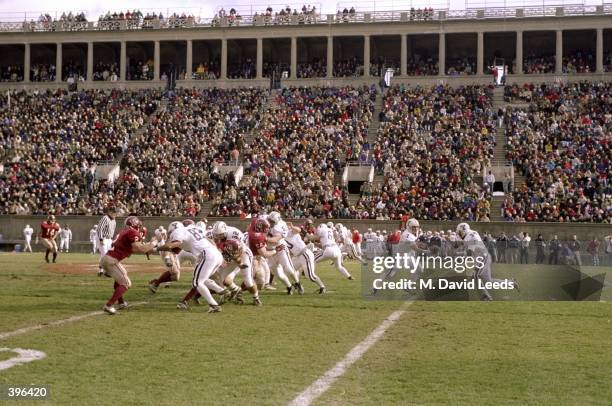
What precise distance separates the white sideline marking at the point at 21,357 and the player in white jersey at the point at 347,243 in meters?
17.3

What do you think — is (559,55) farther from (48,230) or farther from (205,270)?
(205,270)

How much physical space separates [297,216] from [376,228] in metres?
3.69

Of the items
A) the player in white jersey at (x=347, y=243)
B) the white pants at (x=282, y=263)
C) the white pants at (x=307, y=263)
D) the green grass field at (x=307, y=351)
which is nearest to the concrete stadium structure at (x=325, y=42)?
the player in white jersey at (x=347, y=243)

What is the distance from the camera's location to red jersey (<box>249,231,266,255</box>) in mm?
14844

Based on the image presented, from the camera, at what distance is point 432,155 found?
38.6 meters

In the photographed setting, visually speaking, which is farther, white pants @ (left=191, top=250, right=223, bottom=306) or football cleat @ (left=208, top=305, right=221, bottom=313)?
football cleat @ (left=208, top=305, right=221, bottom=313)

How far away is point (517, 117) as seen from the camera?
41562mm

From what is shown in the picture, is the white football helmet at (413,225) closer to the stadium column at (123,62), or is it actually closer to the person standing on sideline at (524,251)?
the person standing on sideline at (524,251)

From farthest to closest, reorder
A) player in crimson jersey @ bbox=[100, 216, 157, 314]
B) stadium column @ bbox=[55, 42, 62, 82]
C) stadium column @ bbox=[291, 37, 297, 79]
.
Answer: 1. stadium column @ bbox=[55, 42, 62, 82]
2. stadium column @ bbox=[291, 37, 297, 79]
3. player in crimson jersey @ bbox=[100, 216, 157, 314]

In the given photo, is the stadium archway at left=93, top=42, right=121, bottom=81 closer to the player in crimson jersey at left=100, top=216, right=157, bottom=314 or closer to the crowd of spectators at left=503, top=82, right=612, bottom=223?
the crowd of spectators at left=503, top=82, right=612, bottom=223

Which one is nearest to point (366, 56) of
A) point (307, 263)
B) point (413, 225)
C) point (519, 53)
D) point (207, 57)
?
point (519, 53)

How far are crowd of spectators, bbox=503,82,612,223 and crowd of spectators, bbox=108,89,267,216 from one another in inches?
542

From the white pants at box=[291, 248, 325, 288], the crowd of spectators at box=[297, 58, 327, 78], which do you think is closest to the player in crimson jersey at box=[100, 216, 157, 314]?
the white pants at box=[291, 248, 325, 288]

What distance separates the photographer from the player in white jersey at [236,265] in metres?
13.8
